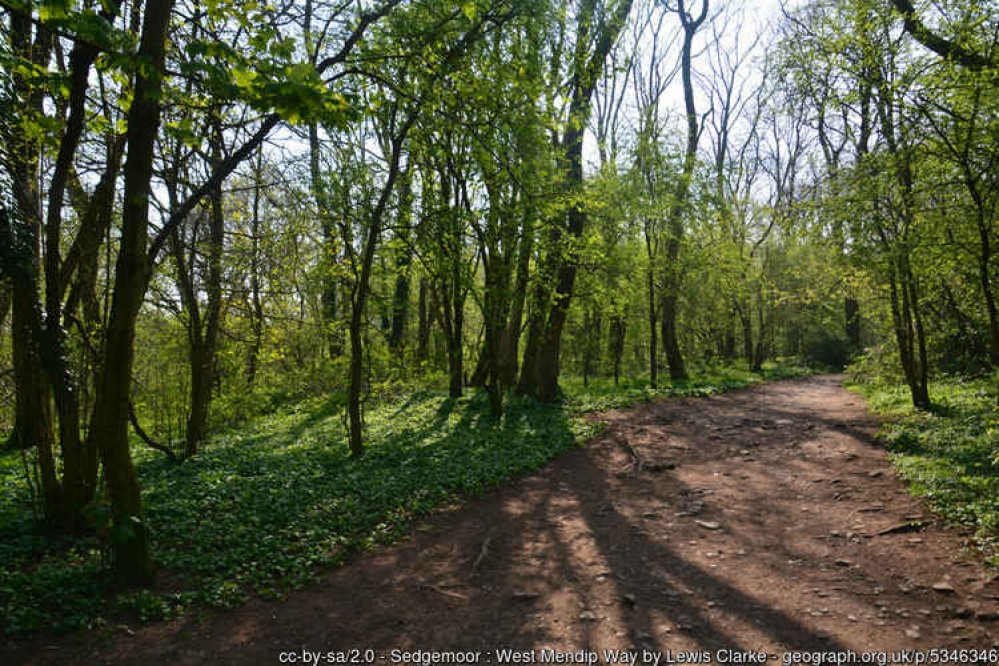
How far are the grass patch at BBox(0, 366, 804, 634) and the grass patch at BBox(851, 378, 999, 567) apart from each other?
5.18 m

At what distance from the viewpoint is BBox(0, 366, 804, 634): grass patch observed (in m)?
4.17

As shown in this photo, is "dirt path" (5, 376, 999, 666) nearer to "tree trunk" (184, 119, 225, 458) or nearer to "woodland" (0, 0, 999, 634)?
"woodland" (0, 0, 999, 634)

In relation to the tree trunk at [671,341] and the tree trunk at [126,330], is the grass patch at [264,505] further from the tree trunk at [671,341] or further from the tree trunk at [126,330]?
the tree trunk at [671,341]

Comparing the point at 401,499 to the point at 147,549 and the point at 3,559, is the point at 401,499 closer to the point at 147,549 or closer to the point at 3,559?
the point at 147,549

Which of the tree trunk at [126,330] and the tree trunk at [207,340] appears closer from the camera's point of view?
the tree trunk at [126,330]

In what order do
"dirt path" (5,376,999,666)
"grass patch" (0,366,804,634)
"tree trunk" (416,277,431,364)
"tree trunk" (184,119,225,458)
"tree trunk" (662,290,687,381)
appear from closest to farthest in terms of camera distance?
"dirt path" (5,376,999,666) → "grass patch" (0,366,804,634) → "tree trunk" (184,119,225,458) → "tree trunk" (416,277,431,364) → "tree trunk" (662,290,687,381)

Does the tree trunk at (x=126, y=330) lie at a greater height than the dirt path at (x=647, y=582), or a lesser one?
greater

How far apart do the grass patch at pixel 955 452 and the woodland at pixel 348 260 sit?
60mm

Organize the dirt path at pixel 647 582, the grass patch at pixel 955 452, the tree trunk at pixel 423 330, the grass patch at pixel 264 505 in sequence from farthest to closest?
1. the tree trunk at pixel 423 330
2. the grass patch at pixel 955 452
3. the grass patch at pixel 264 505
4. the dirt path at pixel 647 582

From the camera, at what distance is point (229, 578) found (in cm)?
466

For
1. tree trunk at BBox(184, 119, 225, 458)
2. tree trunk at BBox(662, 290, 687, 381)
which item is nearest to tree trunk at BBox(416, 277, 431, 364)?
tree trunk at BBox(184, 119, 225, 458)

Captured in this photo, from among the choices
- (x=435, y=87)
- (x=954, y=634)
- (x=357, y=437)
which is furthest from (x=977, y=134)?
(x=357, y=437)

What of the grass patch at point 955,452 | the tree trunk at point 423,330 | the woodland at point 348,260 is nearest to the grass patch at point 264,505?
the woodland at point 348,260

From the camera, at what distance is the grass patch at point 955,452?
5043 millimetres
